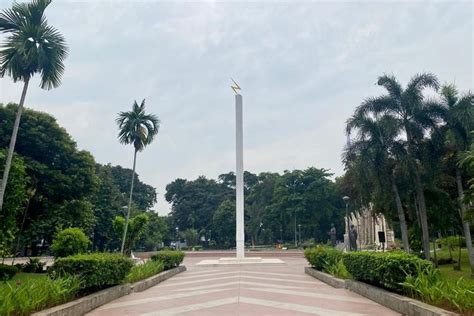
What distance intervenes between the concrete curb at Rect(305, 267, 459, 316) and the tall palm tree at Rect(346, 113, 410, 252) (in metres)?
7.87

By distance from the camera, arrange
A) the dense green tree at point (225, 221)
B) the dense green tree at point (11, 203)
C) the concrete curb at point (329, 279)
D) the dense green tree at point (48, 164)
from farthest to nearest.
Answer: the dense green tree at point (225, 221) → the dense green tree at point (48, 164) → the dense green tree at point (11, 203) → the concrete curb at point (329, 279)

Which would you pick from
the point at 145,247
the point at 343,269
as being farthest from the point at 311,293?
the point at 145,247

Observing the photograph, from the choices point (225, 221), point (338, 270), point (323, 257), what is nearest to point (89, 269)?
point (338, 270)

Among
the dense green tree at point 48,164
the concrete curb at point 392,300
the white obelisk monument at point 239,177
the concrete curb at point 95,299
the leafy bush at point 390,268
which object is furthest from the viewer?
the white obelisk monument at point 239,177

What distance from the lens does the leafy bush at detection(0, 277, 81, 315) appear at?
19.5 feet

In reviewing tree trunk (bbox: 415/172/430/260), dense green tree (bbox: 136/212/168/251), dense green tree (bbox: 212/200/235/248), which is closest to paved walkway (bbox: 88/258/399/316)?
tree trunk (bbox: 415/172/430/260)

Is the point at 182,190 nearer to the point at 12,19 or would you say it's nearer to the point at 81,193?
the point at 81,193

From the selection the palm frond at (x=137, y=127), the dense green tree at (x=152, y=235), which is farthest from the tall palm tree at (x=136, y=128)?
the dense green tree at (x=152, y=235)

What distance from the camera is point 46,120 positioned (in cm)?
2248

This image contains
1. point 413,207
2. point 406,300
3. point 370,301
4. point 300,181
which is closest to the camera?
point 406,300

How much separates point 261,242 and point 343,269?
170ft

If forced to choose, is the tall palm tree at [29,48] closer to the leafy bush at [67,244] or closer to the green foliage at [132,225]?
the leafy bush at [67,244]

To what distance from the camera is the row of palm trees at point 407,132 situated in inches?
690

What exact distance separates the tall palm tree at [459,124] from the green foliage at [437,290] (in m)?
9.95
